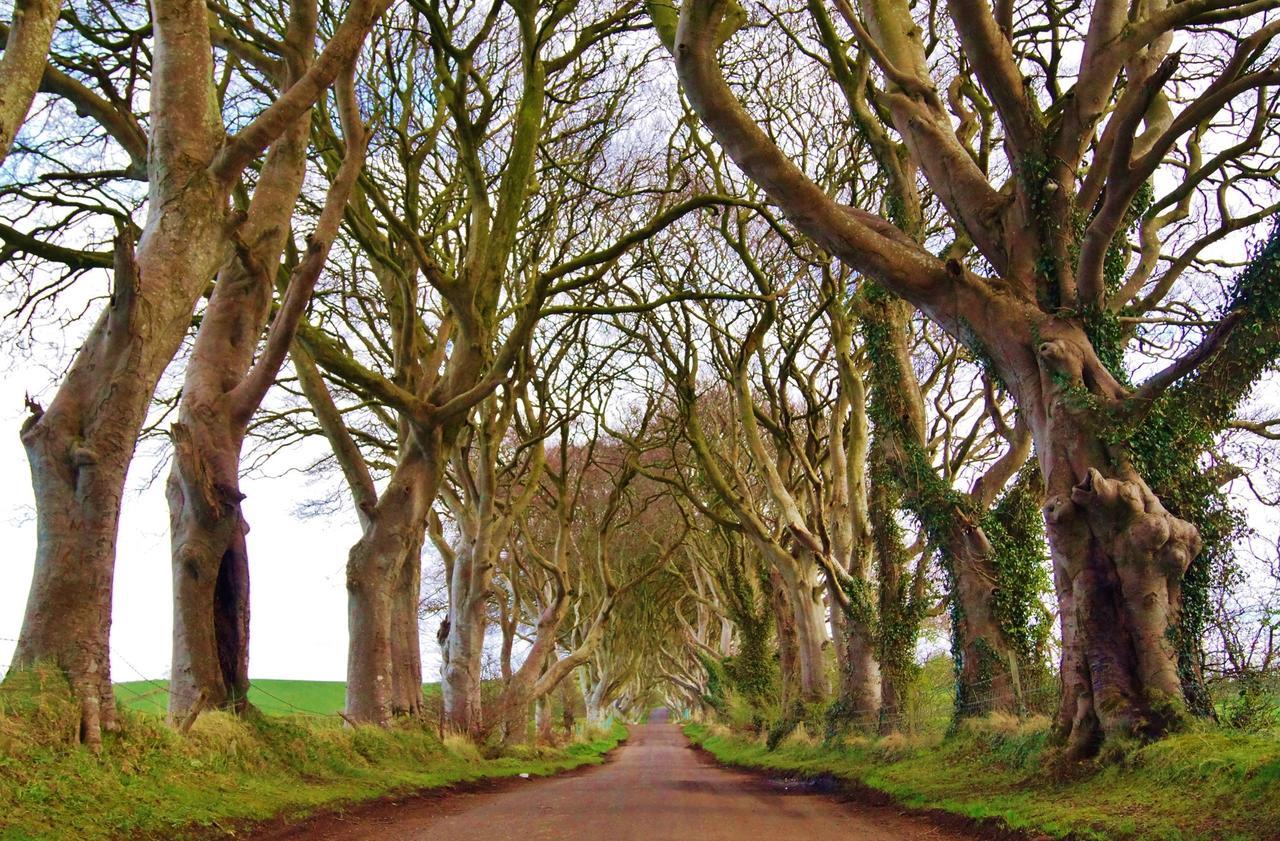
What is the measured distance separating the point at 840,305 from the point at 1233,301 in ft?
29.1

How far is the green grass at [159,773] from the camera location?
5070mm

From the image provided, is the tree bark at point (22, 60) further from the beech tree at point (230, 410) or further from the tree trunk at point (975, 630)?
the tree trunk at point (975, 630)

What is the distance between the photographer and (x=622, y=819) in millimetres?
8383

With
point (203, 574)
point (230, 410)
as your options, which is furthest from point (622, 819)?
point (230, 410)

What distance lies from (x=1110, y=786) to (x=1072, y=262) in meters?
5.00

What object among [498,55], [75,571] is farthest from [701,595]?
[75,571]

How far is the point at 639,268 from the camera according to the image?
57.6 feet

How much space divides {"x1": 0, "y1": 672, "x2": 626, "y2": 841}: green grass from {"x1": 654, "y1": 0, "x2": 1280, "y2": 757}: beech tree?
6.77 m

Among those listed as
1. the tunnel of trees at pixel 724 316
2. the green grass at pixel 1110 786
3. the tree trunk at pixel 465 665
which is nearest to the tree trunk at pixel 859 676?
the tunnel of trees at pixel 724 316

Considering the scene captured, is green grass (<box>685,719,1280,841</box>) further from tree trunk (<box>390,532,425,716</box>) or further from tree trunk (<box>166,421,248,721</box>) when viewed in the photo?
tree trunk (<box>390,532,425,716</box>)

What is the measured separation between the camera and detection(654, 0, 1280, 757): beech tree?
759 centimetres

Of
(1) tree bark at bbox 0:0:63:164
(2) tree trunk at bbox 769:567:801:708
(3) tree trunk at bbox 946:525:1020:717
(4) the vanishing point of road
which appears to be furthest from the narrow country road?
(2) tree trunk at bbox 769:567:801:708

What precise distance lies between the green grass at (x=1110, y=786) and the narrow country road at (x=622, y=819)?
1.92 feet

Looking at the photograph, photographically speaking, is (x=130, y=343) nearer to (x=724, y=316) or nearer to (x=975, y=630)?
(x=975, y=630)
